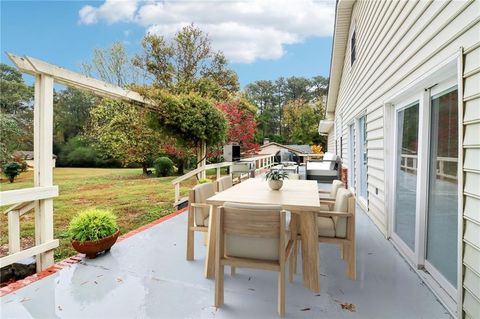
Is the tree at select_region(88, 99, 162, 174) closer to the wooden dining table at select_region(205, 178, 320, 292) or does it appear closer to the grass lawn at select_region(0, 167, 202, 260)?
the grass lawn at select_region(0, 167, 202, 260)

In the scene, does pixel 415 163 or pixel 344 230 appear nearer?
pixel 344 230

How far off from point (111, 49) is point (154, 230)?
15741 millimetres

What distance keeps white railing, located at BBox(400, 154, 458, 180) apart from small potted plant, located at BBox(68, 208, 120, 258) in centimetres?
341

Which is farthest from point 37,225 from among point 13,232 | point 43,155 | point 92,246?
point 43,155

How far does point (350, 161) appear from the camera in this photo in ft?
23.7

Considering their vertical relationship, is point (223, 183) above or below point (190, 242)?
above

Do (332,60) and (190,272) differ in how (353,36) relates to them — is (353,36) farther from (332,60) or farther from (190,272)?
(190,272)

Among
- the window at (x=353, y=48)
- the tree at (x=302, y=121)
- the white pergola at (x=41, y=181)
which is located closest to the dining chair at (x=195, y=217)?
the white pergola at (x=41, y=181)

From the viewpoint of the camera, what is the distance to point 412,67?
2.77 metres

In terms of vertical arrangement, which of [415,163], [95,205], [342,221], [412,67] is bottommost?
[95,205]

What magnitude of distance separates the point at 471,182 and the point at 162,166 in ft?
45.7

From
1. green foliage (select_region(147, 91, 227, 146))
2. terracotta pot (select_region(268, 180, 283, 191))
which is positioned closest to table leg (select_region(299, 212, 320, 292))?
terracotta pot (select_region(268, 180, 283, 191))

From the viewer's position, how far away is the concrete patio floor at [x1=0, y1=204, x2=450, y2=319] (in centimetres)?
210

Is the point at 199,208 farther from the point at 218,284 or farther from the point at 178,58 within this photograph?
the point at 178,58
